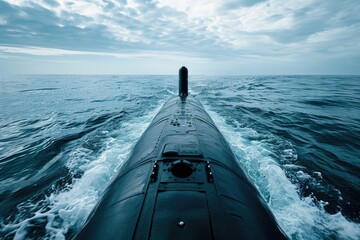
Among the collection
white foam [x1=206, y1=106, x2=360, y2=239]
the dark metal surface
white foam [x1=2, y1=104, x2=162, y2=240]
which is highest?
the dark metal surface

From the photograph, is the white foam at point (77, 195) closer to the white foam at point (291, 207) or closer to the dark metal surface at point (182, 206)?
the dark metal surface at point (182, 206)

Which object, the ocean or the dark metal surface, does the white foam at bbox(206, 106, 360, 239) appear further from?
the dark metal surface

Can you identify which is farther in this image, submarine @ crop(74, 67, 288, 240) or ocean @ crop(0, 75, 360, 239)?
ocean @ crop(0, 75, 360, 239)

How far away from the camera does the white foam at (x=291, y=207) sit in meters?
5.66

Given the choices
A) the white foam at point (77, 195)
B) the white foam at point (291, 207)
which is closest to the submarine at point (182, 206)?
the white foam at point (77, 195)

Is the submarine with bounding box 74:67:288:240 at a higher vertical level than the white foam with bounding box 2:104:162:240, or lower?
higher

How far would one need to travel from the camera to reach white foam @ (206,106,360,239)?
5656mm

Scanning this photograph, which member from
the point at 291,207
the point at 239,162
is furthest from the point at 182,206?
the point at 291,207

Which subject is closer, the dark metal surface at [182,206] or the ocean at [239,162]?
the dark metal surface at [182,206]

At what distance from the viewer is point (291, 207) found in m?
6.59

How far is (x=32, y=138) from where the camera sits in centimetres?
1393

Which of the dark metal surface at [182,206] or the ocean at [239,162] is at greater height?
the dark metal surface at [182,206]

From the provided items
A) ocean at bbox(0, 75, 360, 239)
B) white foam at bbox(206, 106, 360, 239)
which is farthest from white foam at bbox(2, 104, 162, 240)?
white foam at bbox(206, 106, 360, 239)

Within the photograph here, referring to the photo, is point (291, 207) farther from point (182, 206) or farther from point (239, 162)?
point (182, 206)
